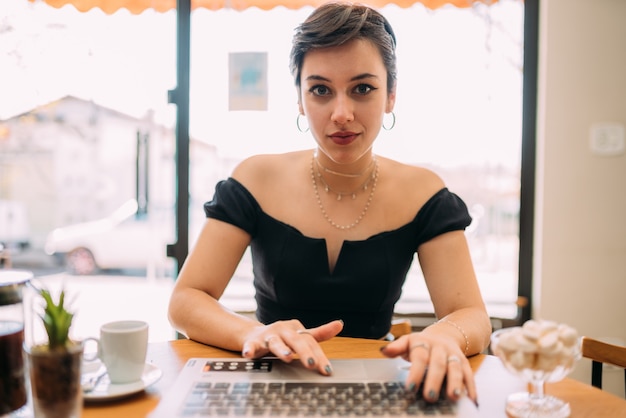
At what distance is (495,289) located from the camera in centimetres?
247

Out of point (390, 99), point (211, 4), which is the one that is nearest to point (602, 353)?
point (390, 99)

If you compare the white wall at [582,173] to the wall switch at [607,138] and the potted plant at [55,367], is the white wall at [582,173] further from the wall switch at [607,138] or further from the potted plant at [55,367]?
the potted plant at [55,367]

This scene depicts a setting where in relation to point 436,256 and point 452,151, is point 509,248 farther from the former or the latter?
point 436,256

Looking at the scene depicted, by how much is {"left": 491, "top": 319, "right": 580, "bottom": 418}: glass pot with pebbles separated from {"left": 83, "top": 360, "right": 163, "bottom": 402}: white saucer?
0.56m

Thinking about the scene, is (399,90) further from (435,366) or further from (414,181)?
(435,366)

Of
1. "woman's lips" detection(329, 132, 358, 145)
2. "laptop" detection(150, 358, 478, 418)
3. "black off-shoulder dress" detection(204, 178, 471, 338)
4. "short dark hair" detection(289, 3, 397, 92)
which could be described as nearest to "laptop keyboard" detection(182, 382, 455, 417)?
"laptop" detection(150, 358, 478, 418)

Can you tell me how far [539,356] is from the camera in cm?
74

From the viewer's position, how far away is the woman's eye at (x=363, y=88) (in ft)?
4.25

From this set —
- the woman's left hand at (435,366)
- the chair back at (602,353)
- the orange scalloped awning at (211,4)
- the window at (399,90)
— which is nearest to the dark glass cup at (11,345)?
the woman's left hand at (435,366)

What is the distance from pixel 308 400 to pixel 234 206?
0.73 m

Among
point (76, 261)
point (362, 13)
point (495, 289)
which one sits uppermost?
point (362, 13)

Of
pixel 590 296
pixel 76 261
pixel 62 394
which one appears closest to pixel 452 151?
pixel 590 296

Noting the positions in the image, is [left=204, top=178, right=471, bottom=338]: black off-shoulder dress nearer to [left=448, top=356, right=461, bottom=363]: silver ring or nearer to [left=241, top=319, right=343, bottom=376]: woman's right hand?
[left=241, top=319, right=343, bottom=376]: woman's right hand

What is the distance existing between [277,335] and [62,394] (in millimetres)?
374
